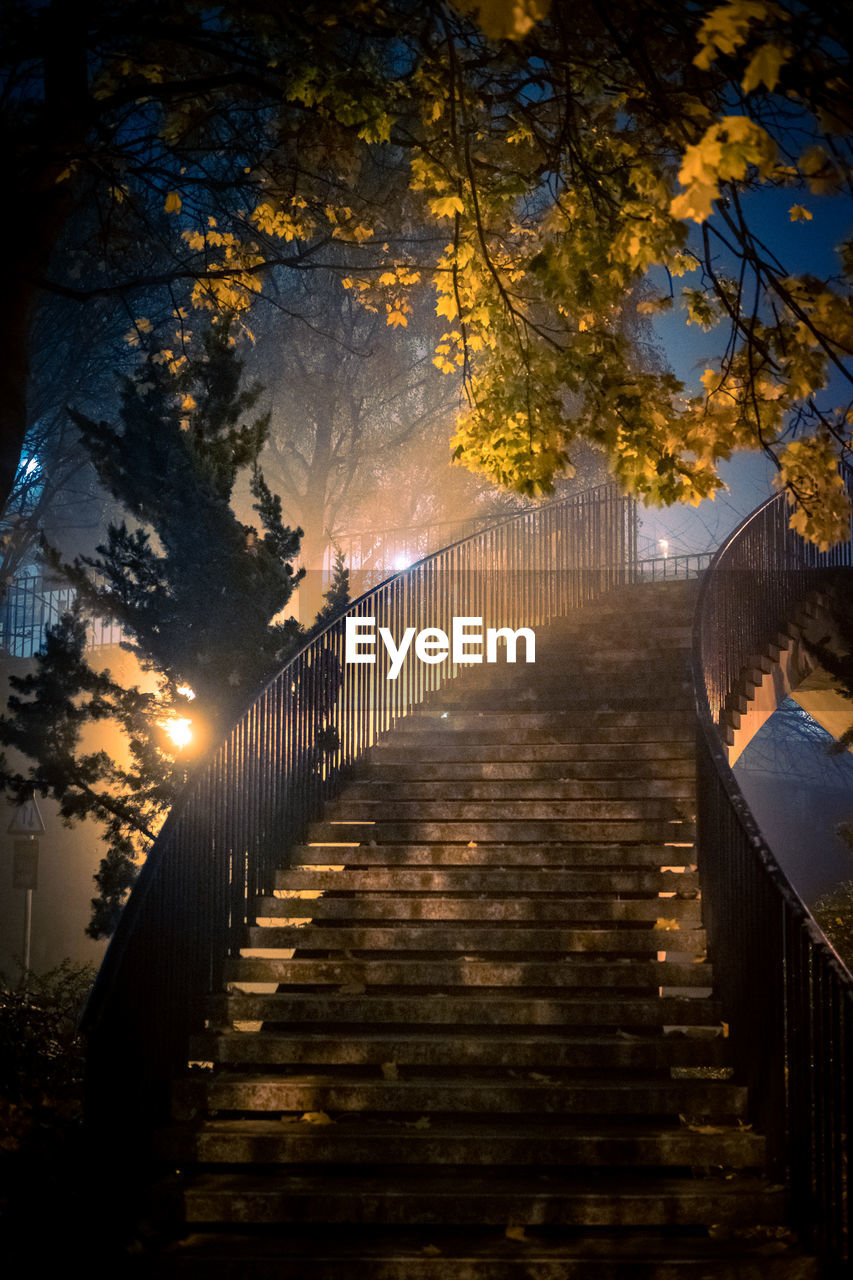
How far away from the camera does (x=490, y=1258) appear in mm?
4461

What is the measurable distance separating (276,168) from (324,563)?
22.2 metres

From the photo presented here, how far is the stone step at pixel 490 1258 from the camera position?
14.4 feet

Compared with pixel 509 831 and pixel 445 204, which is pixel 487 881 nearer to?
pixel 509 831

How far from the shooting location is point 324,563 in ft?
97.6

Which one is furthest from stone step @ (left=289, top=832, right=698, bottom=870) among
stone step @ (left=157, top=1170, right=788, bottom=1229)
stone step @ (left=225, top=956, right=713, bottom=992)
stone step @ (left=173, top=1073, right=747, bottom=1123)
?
stone step @ (left=157, top=1170, right=788, bottom=1229)

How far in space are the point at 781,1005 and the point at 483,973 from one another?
199 centimetres

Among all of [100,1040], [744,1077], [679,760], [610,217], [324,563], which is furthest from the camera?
[324,563]

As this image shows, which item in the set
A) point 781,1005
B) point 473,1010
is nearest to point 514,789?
point 473,1010

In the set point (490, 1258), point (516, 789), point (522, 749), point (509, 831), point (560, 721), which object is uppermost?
point (560, 721)

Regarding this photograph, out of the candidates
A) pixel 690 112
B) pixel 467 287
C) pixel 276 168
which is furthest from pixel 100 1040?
pixel 276 168

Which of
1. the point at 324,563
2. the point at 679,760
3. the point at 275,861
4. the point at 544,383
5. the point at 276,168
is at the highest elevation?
the point at 324,563

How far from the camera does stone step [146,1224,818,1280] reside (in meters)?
4.38

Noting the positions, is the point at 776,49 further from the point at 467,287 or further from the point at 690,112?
the point at 467,287

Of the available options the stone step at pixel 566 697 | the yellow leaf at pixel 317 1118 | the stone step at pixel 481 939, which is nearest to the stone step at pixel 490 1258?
the yellow leaf at pixel 317 1118
